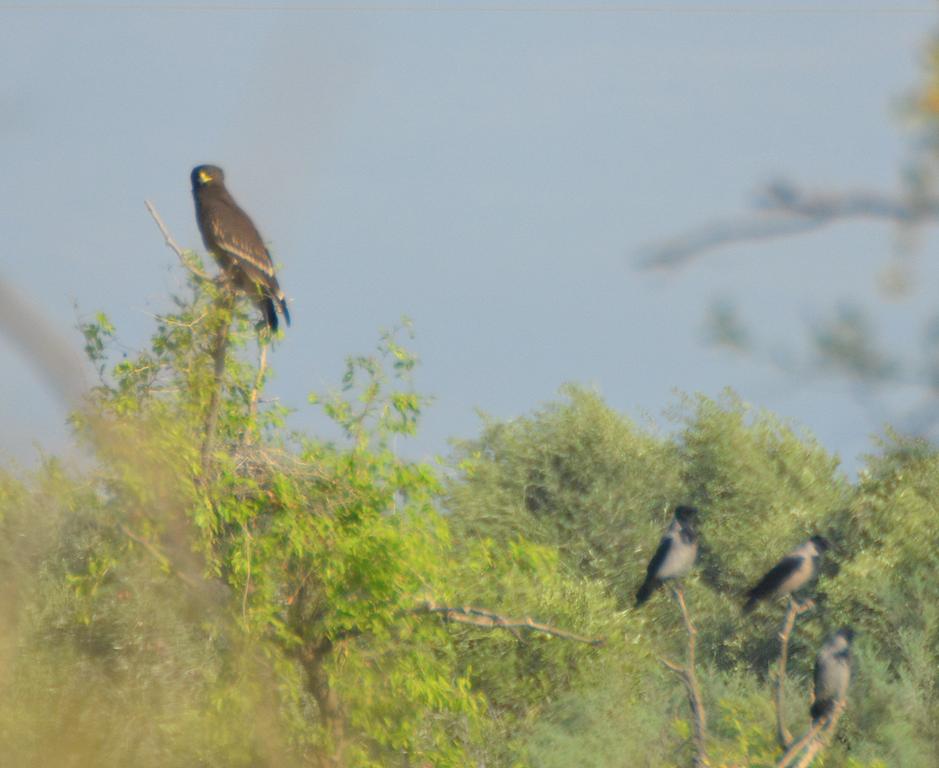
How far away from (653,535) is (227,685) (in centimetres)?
2157

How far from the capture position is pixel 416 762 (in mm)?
11766

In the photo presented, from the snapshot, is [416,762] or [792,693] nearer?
[416,762]

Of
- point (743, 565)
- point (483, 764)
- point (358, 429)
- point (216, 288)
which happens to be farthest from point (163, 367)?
point (743, 565)

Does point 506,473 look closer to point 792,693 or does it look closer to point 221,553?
point 792,693

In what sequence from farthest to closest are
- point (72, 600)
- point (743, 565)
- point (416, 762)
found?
1. point (743, 565)
2. point (72, 600)
3. point (416, 762)

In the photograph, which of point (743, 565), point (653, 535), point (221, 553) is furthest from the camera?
point (653, 535)

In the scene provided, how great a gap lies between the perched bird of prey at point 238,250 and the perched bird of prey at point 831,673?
5046mm

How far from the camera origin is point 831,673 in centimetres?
1145

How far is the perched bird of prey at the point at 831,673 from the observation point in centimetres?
1104

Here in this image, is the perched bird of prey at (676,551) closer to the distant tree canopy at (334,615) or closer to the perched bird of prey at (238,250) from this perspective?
the distant tree canopy at (334,615)

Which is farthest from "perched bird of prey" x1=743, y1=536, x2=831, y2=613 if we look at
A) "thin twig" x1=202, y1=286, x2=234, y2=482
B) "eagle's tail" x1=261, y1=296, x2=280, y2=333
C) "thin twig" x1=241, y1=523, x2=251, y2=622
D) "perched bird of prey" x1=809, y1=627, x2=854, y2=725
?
"thin twig" x1=202, y1=286, x2=234, y2=482

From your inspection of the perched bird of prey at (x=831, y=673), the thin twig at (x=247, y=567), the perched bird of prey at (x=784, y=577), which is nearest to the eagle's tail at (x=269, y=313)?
the thin twig at (x=247, y=567)

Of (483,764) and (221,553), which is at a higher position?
(221,553)

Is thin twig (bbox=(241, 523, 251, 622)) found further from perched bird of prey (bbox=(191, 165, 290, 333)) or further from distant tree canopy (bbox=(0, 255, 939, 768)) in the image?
perched bird of prey (bbox=(191, 165, 290, 333))
